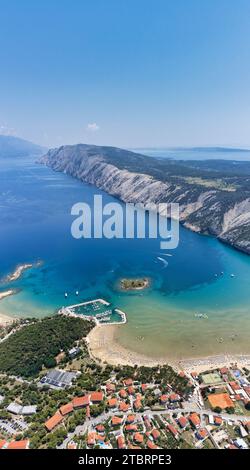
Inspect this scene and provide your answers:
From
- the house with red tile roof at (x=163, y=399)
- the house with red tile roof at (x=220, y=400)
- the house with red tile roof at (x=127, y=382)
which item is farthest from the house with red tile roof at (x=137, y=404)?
the house with red tile roof at (x=220, y=400)

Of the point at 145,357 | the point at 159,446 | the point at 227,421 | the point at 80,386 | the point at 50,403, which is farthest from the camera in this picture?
the point at 145,357

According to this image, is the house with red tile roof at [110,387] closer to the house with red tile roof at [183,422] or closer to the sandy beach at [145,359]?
the sandy beach at [145,359]

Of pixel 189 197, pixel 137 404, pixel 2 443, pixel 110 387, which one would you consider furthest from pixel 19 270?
pixel 189 197

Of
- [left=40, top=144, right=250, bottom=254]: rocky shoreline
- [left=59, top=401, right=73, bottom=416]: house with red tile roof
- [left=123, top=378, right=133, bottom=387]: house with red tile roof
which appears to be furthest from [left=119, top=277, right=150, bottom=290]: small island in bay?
[left=40, top=144, right=250, bottom=254]: rocky shoreline

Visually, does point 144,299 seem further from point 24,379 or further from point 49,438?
point 49,438

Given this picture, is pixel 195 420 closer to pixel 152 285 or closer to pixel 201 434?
pixel 201 434

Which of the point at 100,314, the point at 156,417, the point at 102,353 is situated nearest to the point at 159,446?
the point at 156,417
